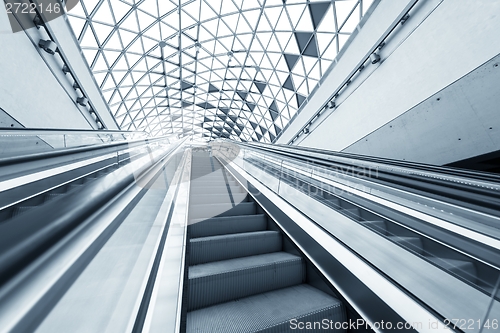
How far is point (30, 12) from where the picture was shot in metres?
6.45

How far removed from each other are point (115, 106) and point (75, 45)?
25.7 ft

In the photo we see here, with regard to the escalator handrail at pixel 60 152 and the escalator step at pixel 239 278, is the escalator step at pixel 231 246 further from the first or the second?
the escalator handrail at pixel 60 152

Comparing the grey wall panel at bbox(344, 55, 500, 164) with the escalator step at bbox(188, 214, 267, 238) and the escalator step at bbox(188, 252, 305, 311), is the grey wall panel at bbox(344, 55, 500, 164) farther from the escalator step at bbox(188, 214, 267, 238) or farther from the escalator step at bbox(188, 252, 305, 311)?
the escalator step at bbox(188, 252, 305, 311)

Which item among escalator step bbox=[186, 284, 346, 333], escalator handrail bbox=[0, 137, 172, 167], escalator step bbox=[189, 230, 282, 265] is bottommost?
escalator step bbox=[186, 284, 346, 333]


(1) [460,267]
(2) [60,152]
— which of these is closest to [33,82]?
(2) [60,152]

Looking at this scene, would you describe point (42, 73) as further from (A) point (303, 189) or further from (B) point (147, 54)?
(B) point (147, 54)

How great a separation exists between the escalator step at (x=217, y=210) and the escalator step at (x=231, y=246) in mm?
764

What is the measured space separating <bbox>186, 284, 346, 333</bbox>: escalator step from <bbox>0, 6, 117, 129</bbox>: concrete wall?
7.34m

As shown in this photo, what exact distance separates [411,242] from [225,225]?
2.15m

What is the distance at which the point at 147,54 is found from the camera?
51.8ft

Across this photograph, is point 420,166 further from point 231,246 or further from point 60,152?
point 60,152

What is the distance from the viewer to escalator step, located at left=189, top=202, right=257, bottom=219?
343 cm

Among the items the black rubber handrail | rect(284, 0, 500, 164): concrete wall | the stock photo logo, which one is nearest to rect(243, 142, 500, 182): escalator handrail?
the black rubber handrail

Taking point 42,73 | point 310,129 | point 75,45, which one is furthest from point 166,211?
point 310,129
